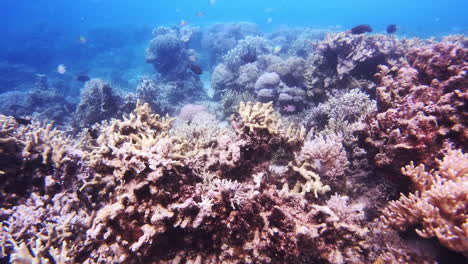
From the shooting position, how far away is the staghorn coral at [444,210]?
2.20m

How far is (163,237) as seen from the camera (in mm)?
2508

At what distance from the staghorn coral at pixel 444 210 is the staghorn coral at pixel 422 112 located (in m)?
0.53

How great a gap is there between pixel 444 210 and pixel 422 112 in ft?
5.72

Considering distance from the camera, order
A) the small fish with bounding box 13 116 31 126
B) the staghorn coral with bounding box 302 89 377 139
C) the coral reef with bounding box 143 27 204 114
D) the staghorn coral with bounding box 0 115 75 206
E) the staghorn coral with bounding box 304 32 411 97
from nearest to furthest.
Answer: the staghorn coral with bounding box 0 115 75 206 → the small fish with bounding box 13 116 31 126 → the staghorn coral with bounding box 302 89 377 139 → the staghorn coral with bounding box 304 32 411 97 → the coral reef with bounding box 143 27 204 114

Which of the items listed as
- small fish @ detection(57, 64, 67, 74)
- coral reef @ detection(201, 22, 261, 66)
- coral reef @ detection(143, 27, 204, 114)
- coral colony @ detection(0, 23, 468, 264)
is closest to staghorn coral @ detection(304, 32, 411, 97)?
coral colony @ detection(0, 23, 468, 264)

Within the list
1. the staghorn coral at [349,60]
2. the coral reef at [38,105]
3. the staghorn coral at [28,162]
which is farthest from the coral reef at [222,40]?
the staghorn coral at [28,162]

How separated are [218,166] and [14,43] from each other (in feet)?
149

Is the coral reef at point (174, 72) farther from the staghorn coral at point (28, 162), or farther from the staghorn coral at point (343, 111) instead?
the staghorn coral at point (28, 162)

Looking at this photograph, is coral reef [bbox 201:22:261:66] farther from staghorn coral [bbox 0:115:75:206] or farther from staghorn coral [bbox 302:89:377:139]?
staghorn coral [bbox 0:115:75:206]

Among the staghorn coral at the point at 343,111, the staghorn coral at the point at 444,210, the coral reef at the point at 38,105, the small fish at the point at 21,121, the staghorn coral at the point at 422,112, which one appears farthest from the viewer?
the coral reef at the point at 38,105

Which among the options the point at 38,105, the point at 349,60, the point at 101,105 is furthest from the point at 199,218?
the point at 38,105

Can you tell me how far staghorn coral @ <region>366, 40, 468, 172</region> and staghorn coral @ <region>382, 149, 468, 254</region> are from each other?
0.53 meters

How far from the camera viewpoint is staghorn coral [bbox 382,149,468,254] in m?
2.20

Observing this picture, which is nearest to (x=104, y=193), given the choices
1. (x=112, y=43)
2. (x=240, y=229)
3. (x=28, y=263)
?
(x=28, y=263)
